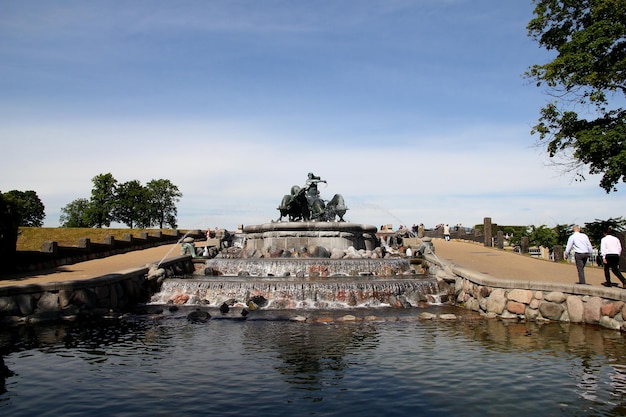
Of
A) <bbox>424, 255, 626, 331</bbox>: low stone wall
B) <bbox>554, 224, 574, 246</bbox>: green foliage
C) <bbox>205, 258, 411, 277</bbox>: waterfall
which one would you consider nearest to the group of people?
<bbox>424, 255, 626, 331</bbox>: low stone wall

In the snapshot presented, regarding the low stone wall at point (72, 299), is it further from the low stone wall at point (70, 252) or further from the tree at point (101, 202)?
the tree at point (101, 202)

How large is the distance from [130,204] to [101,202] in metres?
4.40

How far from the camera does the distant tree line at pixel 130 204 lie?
84.9m

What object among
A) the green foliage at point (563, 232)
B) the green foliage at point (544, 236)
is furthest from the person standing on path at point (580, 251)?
the green foliage at point (544, 236)

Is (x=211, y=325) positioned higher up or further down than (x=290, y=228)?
further down

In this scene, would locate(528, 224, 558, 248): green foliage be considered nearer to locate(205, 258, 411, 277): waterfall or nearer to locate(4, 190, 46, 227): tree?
locate(205, 258, 411, 277): waterfall

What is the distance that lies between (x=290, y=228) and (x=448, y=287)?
11222 millimetres

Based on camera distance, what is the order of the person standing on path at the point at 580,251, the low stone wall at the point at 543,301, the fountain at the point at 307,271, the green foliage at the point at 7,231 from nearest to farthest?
the low stone wall at the point at 543,301
the person standing on path at the point at 580,251
the fountain at the point at 307,271
the green foliage at the point at 7,231

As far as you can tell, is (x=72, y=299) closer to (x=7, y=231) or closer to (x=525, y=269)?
(x=7, y=231)

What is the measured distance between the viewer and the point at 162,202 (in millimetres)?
91438

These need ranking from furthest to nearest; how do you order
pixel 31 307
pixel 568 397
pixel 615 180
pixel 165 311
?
1. pixel 615 180
2. pixel 165 311
3. pixel 31 307
4. pixel 568 397

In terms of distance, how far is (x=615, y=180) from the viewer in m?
25.8

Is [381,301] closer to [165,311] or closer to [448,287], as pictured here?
[448,287]

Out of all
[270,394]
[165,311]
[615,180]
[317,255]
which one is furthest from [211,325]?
[615,180]
